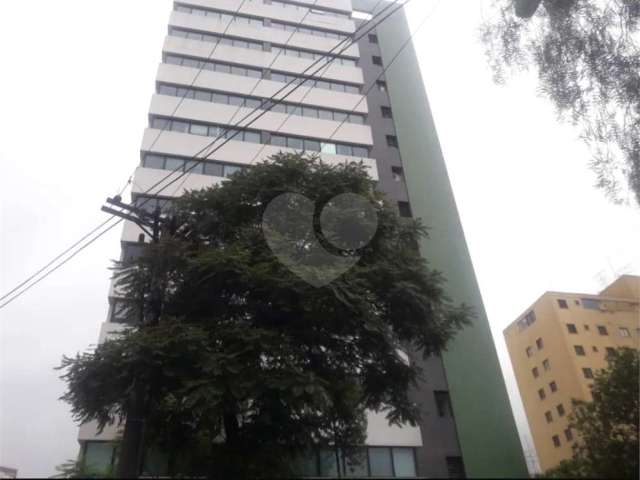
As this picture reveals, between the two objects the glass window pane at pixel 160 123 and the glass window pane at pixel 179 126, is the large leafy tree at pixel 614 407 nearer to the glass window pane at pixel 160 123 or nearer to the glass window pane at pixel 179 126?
the glass window pane at pixel 179 126

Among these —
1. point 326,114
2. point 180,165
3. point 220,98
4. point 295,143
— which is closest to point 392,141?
point 326,114

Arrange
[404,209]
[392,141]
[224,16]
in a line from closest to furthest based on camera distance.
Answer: [404,209] < [392,141] < [224,16]

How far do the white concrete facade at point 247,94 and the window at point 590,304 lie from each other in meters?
22.2

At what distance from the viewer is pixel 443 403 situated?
18688 mm

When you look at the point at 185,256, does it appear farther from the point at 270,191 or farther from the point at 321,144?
the point at 321,144

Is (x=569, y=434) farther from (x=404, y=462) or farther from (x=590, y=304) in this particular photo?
(x=404, y=462)

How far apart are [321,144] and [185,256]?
16360mm

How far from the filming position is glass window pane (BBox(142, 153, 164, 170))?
72.0 ft

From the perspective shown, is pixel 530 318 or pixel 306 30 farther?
pixel 530 318

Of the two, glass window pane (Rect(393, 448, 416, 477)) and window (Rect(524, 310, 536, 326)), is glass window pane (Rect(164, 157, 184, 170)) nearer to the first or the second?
glass window pane (Rect(393, 448, 416, 477))

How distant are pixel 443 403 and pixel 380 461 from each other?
3.68 meters

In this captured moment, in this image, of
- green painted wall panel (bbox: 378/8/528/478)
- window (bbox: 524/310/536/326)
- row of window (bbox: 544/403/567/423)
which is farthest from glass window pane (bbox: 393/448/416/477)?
window (bbox: 524/310/536/326)

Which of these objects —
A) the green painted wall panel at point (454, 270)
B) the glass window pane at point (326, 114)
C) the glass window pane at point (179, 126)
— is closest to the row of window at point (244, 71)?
the glass window pane at point (326, 114)

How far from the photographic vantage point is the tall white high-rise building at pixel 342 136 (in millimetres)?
17375
